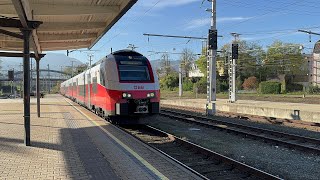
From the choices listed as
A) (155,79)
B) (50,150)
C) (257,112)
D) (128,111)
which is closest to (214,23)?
(257,112)

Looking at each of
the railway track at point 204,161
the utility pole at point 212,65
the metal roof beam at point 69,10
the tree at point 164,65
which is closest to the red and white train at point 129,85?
the railway track at point 204,161

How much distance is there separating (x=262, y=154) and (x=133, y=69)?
248 inches

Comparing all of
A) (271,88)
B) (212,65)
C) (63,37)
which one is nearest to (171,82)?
(271,88)

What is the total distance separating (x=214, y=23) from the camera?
24188 millimetres

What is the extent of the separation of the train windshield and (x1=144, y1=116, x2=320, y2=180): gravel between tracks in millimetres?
1683

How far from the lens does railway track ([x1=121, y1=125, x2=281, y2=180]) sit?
761cm

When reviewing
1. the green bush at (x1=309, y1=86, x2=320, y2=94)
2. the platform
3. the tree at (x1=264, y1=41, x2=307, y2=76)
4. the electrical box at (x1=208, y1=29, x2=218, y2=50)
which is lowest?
the platform

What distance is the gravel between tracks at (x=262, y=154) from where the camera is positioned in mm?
8064

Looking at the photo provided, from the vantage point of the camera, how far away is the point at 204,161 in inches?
359

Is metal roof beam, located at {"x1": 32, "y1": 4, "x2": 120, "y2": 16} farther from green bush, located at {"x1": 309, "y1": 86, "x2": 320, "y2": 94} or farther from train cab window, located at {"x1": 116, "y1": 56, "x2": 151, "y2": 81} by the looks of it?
green bush, located at {"x1": 309, "y1": 86, "x2": 320, "y2": 94}

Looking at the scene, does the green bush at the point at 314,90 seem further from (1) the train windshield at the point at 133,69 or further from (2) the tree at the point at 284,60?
(1) the train windshield at the point at 133,69

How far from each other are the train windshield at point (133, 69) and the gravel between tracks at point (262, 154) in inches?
66.3

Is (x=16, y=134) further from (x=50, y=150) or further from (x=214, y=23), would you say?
(x=214, y=23)

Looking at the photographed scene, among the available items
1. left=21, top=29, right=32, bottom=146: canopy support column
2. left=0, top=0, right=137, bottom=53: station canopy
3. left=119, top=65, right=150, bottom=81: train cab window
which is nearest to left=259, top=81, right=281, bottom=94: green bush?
left=0, top=0, right=137, bottom=53: station canopy
